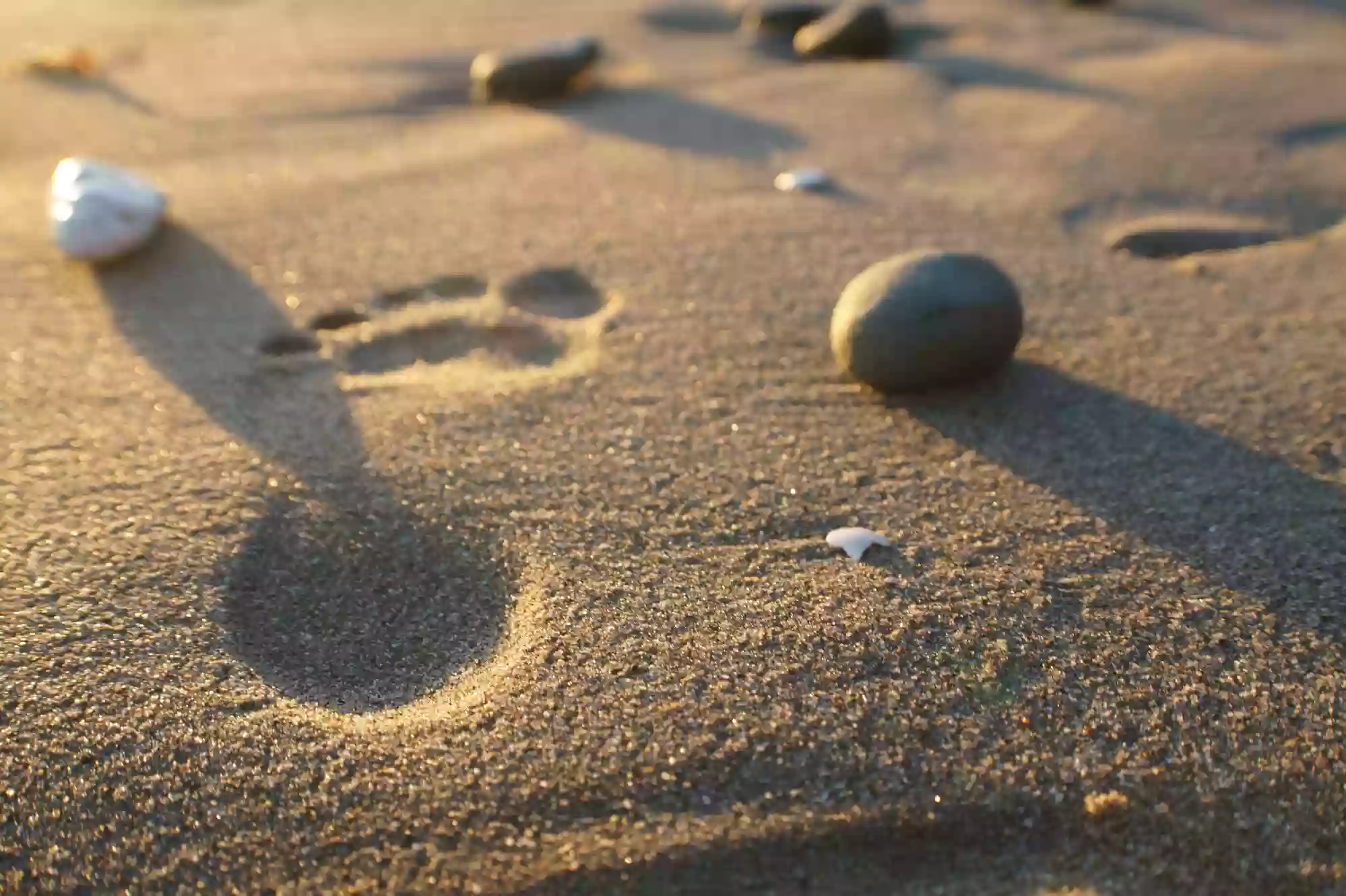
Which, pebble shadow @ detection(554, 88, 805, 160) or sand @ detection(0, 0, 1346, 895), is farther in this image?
pebble shadow @ detection(554, 88, 805, 160)

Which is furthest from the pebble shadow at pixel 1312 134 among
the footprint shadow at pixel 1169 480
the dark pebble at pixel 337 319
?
the dark pebble at pixel 337 319

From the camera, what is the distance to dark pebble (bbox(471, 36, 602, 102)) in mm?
2986

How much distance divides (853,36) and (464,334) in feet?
6.24

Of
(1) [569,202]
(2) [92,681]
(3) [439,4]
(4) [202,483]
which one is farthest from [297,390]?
(3) [439,4]

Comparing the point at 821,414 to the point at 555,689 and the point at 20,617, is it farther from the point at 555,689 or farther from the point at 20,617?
the point at 20,617

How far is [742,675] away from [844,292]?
810 millimetres

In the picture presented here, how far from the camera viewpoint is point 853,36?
3312mm

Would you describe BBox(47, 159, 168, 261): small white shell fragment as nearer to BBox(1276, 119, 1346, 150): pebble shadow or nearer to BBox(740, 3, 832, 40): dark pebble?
BBox(740, 3, 832, 40): dark pebble

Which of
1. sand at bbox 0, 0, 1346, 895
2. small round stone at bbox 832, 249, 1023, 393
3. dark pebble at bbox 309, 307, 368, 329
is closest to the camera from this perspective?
sand at bbox 0, 0, 1346, 895

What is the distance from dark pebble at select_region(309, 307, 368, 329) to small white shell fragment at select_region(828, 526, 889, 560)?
102cm

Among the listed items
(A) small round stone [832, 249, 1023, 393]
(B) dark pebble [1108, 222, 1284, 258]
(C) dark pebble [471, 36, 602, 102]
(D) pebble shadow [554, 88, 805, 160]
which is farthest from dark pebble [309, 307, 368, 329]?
(B) dark pebble [1108, 222, 1284, 258]

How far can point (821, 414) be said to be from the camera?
1745mm

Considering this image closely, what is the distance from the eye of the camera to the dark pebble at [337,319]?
202cm

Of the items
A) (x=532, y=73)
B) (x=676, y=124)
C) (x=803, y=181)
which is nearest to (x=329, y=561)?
(x=803, y=181)
